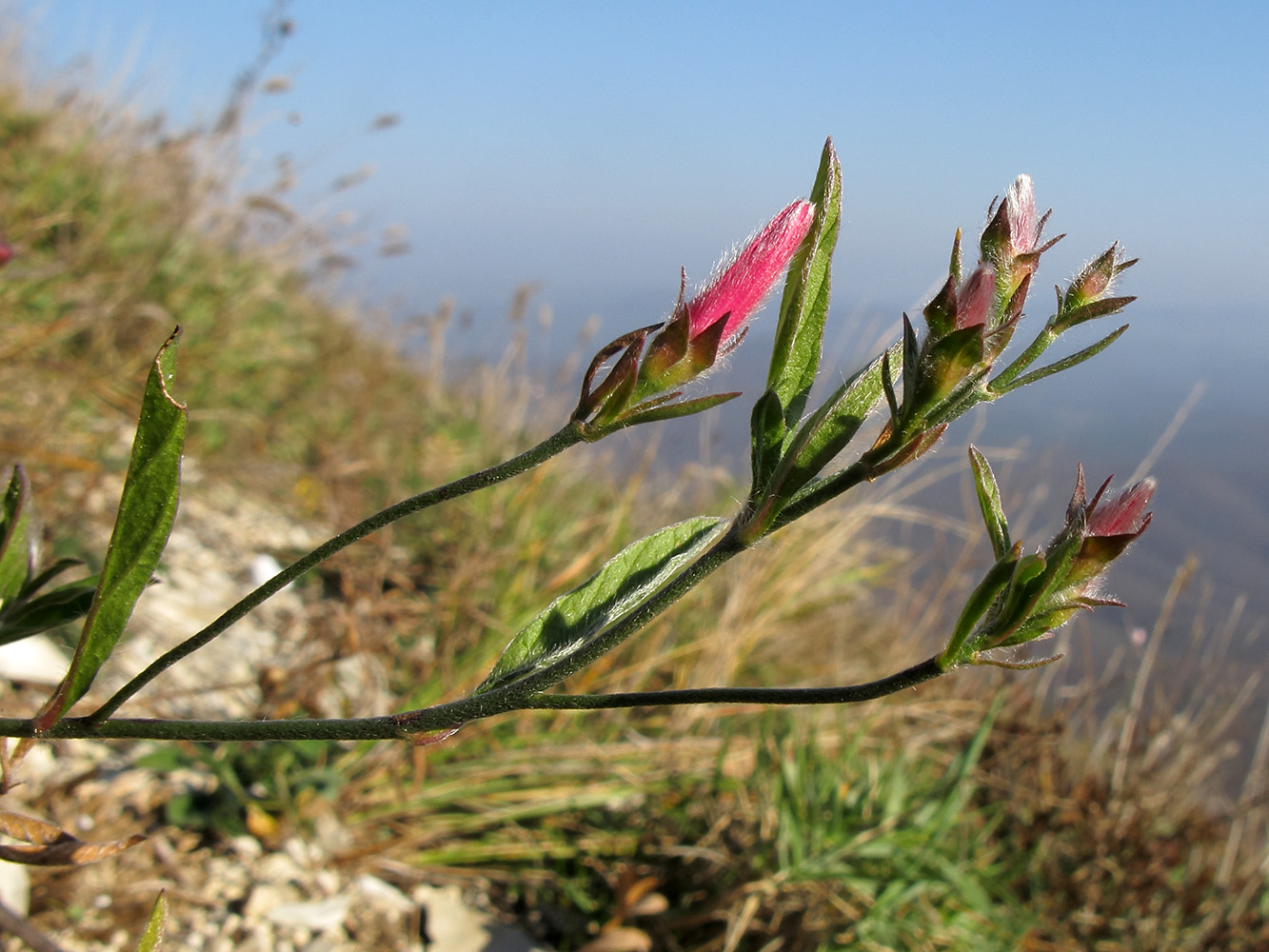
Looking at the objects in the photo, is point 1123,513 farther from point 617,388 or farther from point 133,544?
point 133,544

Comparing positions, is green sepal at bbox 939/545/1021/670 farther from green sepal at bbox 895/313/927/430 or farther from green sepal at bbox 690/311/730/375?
green sepal at bbox 690/311/730/375

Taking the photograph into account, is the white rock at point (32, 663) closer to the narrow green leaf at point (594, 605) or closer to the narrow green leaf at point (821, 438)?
the narrow green leaf at point (594, 605)

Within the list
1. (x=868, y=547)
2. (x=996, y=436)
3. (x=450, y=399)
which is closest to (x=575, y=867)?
(x=868, y=547)

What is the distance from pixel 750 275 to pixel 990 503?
22 cm

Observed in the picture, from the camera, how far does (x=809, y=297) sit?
2.16ft

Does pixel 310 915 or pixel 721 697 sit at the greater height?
pixel 721 697

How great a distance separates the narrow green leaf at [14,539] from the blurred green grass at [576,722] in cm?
115

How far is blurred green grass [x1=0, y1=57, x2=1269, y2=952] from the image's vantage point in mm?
2240

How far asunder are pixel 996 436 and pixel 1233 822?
7.97 feet

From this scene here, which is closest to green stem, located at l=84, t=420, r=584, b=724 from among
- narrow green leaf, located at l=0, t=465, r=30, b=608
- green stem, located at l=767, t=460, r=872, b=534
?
green stem, located at l=767, t=460, r=872, b=534

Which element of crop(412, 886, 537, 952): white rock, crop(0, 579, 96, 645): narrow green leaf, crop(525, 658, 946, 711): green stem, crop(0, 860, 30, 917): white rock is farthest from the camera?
crop(412, 886, 537, 952): white rock

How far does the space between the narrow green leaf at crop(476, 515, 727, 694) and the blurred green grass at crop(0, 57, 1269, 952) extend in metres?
1.42

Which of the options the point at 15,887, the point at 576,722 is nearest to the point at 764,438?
the point at 15,887

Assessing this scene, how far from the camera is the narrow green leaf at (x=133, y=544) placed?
0.62 metres
